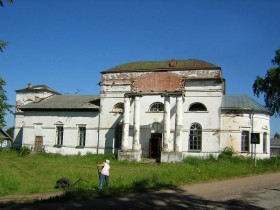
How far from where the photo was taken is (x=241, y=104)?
25.4 metres

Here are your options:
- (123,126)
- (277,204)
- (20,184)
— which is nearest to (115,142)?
(123,126)

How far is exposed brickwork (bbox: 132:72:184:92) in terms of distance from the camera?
26.2 m

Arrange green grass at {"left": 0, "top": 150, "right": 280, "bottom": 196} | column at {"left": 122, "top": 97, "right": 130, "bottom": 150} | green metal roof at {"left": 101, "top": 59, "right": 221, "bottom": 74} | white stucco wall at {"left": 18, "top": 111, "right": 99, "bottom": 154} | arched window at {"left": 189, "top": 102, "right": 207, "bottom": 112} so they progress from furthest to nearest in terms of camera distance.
Result: white stucco wall at {"left": 18, "top": 111, "right": 99, "bottom": 154}
green metal roof at {"left": 101, "top": 59, "right": 221, "bottom": 74}
arched window at {"left": 189, "top": 102, "right": 207, "bottom": 112}
column at {"left": 122, "top": 97, "right": 130, "bottom": 150}
green grass at {"left": 0, "top": 150, "right": 280, "bottom": 196}

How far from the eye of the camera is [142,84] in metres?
27.0

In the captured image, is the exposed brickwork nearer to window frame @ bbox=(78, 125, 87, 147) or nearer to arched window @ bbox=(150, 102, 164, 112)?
arched window @ bbox=(150, 102, 164, 112)

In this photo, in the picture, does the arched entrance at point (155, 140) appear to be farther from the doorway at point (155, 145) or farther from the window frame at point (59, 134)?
the window frame at point (59, 134)

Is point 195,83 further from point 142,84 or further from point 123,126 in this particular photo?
point 123,126

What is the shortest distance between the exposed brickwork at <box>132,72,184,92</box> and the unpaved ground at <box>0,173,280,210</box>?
1360 centimetres

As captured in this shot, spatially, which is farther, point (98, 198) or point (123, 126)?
point (123, 126)

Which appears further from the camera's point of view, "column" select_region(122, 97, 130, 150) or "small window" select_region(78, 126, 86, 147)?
"small window" select_region(78, 126, 86, 147)

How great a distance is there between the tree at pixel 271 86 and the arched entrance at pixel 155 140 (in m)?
15.7

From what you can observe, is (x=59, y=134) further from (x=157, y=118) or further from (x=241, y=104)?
(x=241, y=104)

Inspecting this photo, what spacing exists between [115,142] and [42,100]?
1004 centimetres

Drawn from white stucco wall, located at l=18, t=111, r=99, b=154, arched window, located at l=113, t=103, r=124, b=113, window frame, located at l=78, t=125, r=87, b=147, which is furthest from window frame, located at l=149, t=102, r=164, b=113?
window frame, located at l=78, t=125, r=87, b=147
